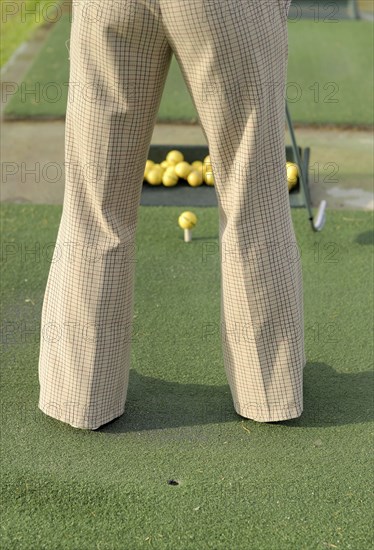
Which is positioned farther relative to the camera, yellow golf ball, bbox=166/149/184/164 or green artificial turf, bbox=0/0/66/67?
green artificial turf, bbox=0/0/66/67

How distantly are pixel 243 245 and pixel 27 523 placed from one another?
0.95m

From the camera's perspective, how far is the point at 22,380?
340cm

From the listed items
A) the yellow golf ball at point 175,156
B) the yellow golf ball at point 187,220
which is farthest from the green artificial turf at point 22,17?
the yellow golf ball at point 187,220

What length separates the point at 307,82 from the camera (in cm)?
652

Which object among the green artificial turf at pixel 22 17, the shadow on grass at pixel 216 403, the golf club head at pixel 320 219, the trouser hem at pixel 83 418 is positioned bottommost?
the green artificial turf at pixel 22 17

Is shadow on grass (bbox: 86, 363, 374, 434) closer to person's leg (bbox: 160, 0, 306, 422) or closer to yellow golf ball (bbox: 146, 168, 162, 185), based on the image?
person's leg (bbox: 160, 0, 306, 422)

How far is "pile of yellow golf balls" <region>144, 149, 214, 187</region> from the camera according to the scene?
493 centimetres

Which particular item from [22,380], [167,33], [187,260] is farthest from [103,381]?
[187,260]

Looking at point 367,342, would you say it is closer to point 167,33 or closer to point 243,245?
point 243,245

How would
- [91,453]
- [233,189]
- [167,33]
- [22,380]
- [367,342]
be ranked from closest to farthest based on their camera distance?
[167,33], [233,189], [91,453], [22,380], [367,342]

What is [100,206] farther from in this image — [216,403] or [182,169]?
[182,169]

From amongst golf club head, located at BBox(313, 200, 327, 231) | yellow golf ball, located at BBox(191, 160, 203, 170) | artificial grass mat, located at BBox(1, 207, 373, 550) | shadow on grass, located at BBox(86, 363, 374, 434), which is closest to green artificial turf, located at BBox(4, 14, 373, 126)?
yellow golf ball, located at BBox(191, 160, 203, 170)

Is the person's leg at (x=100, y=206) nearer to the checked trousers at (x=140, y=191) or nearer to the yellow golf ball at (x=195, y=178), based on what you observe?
the checked trousers at (x=140, y=191)

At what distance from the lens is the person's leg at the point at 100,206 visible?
2.62 m
